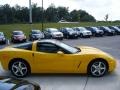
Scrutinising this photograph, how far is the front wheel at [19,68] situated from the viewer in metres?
10.7

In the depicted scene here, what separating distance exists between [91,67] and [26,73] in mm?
2202

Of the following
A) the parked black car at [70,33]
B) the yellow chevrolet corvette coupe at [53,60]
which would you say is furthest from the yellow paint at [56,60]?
the parked black car at [70,33]

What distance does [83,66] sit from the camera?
10406mm

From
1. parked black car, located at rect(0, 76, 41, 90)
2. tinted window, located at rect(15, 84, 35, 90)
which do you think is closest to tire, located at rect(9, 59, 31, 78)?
parked black car, located at rect(0, 76, 41, 90)

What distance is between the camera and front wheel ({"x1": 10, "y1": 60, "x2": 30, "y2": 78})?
10703mm

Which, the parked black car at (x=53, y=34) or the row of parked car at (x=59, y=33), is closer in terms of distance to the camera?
the row of parked car at (x=59, y=33)

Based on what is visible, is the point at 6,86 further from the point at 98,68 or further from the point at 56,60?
the point at 98,68

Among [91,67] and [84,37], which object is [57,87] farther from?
[84,37]

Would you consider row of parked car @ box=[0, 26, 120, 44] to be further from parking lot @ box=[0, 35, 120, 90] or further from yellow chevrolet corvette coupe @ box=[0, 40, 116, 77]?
parking lot @ box=[0, 35, 120, 90]

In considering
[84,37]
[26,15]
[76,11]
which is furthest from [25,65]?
[76,11]

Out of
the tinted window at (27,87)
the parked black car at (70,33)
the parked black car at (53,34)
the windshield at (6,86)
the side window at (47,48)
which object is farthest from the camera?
the parked black car at (70,33)

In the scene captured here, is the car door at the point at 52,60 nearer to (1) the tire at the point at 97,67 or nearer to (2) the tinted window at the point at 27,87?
(1) the tire at the point at 97,67

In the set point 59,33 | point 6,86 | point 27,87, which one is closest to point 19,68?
point 27,87

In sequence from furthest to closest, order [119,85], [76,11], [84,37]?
1. [76,11]
2. [84,37]
3. [119,85]
